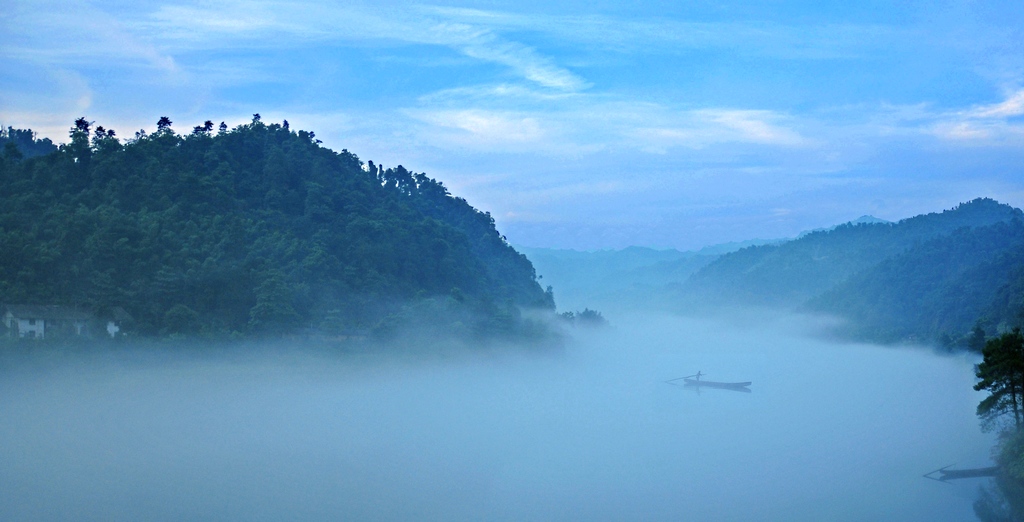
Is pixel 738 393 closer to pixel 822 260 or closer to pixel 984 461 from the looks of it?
pixel 984 461

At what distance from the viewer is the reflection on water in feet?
40.2

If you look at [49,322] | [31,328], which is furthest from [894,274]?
[31,328]

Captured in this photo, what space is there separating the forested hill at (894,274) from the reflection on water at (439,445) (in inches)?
357

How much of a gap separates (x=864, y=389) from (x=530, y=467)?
45.8 ft

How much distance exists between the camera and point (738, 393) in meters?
26.1

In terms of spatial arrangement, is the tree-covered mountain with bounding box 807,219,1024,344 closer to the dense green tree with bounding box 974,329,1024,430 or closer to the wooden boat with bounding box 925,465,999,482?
the wooden boat with bounding box 925,465,999,482

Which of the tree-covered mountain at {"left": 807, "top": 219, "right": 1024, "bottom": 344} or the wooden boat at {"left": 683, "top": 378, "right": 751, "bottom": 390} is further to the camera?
the tree-covered mountain at {"left": 807, "top": 219, "right": 1024, "bottom": 344}

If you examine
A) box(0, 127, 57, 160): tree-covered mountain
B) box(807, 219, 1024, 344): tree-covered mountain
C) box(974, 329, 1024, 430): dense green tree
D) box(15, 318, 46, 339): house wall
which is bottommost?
box(974, 329, 1024, 430): dense green tree

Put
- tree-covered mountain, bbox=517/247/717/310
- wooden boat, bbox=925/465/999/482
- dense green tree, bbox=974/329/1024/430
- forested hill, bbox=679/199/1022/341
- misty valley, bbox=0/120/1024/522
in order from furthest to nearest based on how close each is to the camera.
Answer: tree-covered mountain, bbox=517/247/717/310, forested hill, bbox=679/199/1022/341, wooden boat, bbox=925/465/999/482, misty valley, bbox=0/120/1024/522, dense green tree, bbox=974/329/1024/430

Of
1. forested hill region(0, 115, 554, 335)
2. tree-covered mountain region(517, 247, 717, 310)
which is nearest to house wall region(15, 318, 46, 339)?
forested hill region(0, 115, 554, 335)

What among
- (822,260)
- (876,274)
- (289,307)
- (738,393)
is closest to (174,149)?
(289,307)

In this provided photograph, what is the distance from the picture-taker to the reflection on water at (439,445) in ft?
40.2

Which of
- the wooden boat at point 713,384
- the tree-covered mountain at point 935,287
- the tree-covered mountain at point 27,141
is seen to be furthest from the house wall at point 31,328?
the tree-covered mountain at point 935,287

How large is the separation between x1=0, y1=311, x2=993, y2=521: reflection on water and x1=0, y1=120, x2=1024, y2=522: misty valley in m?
0.07
